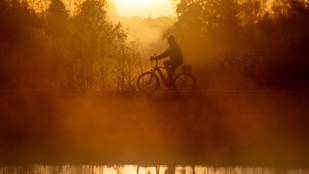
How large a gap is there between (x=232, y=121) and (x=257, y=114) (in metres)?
0.79

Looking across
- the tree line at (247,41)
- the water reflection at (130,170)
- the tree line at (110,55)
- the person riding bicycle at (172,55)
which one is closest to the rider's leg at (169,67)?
the person riding bicycle at (172,55)

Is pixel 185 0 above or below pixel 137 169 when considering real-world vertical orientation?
above

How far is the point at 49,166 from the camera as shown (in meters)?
9.92

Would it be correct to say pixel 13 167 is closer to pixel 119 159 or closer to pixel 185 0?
pixel 119 159

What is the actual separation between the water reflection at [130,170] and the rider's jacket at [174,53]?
17.4ft

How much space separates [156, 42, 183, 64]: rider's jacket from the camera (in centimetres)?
1479

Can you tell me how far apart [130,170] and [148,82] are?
6277 mm

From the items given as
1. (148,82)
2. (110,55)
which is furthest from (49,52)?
(148,82)

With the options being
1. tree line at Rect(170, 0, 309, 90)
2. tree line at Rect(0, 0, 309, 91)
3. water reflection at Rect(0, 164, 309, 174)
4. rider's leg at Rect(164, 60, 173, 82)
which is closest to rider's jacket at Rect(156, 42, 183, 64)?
rider's leg at Rect(164, 60, 173, 82)

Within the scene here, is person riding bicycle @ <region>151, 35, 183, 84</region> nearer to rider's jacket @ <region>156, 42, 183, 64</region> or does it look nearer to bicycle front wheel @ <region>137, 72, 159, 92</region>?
rider's jacket @ <region>156, 42, 183, 64</region>

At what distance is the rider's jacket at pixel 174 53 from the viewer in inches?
582

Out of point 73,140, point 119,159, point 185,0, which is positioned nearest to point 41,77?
point 73,140

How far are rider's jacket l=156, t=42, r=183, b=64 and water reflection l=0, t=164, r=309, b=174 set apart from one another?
531 cm

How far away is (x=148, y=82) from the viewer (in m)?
15.7
